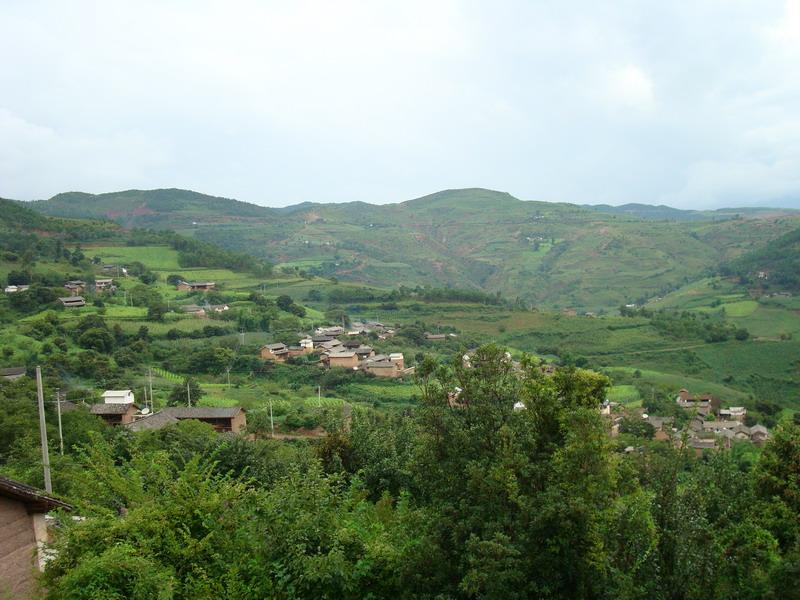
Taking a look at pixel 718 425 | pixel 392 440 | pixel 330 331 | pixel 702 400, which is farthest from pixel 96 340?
pixel 702 400

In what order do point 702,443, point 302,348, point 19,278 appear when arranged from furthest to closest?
point 19,278 → point 302,348 → point 702,443

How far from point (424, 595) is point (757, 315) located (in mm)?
66578

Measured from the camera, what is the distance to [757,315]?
205 feet

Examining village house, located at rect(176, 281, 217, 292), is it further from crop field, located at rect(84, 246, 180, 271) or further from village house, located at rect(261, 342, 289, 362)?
village house, located at rect(261, 342, 289, 362)

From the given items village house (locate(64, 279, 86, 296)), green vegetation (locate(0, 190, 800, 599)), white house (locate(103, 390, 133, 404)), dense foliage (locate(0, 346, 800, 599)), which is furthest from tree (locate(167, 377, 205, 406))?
dense foliage (locate(0, 346, 800, 599))

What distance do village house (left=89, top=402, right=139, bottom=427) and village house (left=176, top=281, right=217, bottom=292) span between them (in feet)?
97.2

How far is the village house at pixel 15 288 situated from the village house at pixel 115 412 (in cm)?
2053

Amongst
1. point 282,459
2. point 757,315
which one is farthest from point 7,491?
point 757,315

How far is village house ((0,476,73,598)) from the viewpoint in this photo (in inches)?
278

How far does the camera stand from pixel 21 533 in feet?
23.9

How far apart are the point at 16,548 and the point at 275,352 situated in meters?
37.2

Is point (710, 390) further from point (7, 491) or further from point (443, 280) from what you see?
point (443, 280)

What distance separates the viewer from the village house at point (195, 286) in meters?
59.2

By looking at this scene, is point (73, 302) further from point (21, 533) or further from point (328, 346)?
point (21, 533)
